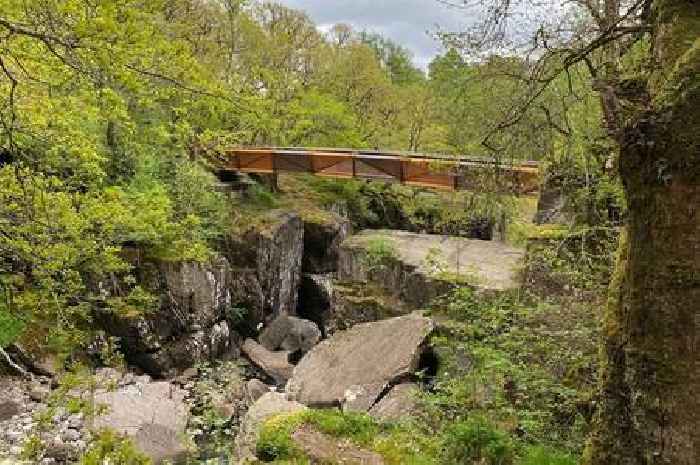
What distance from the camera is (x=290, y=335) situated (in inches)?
580

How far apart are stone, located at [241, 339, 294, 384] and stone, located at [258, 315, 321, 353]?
0.33 meters

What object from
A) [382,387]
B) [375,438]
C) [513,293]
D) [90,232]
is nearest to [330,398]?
[382,387]

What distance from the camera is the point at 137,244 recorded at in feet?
40.5

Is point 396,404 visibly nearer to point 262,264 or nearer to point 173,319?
point 173,319

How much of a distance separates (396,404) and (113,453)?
538 centimetres

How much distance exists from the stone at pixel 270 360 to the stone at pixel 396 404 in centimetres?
522

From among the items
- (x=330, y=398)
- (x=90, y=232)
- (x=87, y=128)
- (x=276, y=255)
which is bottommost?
(x=330, y=398)

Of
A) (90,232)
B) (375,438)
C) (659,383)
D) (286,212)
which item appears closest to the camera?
(659,383)

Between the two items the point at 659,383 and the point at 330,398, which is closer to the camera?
the point at 659,383

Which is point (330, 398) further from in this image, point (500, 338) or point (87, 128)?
point (87, 128)

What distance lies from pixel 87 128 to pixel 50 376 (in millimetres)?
4602

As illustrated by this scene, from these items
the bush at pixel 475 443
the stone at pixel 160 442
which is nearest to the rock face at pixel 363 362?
the stone at pixel 160 442

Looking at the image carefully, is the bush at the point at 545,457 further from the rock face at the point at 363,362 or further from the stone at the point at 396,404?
the rock face at the point at 363,362

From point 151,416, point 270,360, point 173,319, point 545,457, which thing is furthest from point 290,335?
point 545,457
